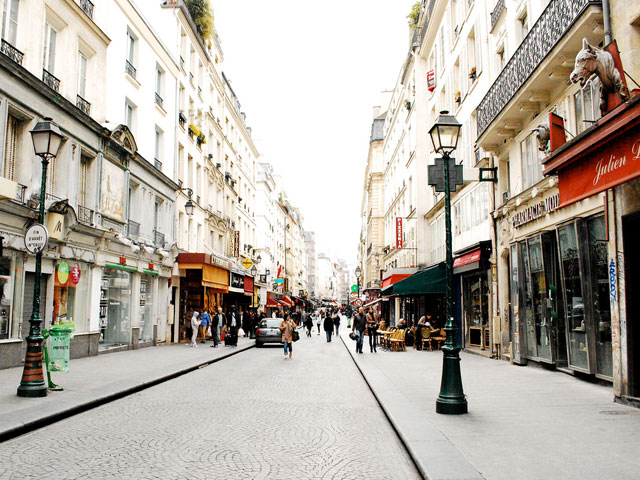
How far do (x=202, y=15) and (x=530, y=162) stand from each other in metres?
23.4

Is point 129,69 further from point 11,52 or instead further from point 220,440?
point 220,440

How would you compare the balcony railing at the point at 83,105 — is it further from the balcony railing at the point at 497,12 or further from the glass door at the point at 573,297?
the glass door at the point at 573,297

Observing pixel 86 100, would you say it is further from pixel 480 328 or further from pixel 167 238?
pixel 480 328

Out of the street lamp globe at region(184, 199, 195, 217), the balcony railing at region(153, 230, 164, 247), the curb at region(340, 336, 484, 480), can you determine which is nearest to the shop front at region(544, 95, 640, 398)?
the curb at region(340, 336, 484, 480)

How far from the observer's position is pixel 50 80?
16203 millimetres

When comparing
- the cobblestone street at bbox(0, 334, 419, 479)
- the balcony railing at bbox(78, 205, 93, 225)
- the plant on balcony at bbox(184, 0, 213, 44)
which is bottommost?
the cobblestone street at bbox(0, 334, 419, 479)

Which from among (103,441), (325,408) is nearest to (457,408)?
(325,408)

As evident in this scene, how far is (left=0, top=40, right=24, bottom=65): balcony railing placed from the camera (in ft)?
44.9

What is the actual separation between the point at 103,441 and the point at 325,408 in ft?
12.7

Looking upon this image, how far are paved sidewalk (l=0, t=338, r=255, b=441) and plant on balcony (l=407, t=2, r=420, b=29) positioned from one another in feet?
75.7

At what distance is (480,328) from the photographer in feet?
67.7

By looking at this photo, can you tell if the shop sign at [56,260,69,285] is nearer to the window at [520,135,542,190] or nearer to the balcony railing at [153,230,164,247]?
the balcony railing at [153,230,164,247]

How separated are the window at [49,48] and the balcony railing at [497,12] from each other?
44.5ft

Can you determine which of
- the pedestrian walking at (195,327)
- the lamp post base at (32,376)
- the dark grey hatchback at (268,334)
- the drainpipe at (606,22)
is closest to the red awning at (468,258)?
the drainpipe at (606,22)
